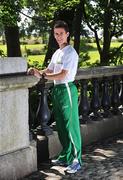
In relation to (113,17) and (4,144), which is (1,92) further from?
(113,17)

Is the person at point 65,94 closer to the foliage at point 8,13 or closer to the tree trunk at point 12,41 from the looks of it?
the foliage at point 8,13

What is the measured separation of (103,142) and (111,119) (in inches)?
20.8

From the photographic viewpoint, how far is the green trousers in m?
5.72

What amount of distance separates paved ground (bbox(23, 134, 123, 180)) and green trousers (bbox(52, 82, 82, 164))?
0.73ft

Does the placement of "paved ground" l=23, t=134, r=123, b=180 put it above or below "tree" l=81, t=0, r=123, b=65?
below

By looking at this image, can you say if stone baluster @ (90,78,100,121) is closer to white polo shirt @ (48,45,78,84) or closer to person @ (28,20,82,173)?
person @ (28,20,82,173)

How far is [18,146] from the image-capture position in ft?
18.7

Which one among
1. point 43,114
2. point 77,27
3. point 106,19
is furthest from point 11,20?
point 43,114

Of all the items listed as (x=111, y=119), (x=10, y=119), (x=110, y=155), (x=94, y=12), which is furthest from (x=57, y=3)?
(x=10, y=119)

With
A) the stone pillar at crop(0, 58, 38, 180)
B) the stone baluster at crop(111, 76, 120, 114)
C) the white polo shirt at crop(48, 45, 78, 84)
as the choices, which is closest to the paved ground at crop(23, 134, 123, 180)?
the stone pillar at crop(0, 58, 38, 180)

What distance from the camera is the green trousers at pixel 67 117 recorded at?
5723 millimetres

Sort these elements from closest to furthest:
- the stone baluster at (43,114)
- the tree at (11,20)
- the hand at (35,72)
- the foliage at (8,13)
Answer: the hand at (35,72) → the stone baluster at (43,114) → the foliage at (8,13) → the tree at (11,20)

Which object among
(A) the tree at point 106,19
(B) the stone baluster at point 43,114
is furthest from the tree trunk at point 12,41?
(B) the stone baluster at point 43,114

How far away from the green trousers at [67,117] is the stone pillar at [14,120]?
13.5 inches
